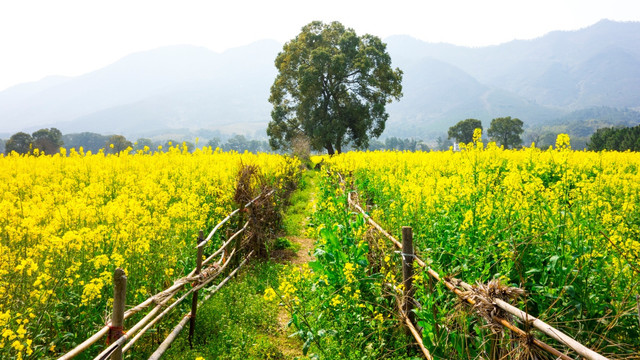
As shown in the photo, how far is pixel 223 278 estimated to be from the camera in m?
5.67

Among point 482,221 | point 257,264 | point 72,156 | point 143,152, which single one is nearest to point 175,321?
point 257,264

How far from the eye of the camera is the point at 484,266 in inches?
122

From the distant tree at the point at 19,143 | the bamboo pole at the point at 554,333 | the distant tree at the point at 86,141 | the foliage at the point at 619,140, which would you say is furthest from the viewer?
the distant tree at the point at 86,141

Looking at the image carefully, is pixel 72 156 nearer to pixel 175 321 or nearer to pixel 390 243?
pixel 175 321

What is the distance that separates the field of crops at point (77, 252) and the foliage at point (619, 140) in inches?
1893

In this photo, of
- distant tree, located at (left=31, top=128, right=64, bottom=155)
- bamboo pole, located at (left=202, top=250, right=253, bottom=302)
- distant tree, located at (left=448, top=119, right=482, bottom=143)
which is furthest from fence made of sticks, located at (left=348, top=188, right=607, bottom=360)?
distant tree, located at (left=448, top=119, right=482, bottom=143)

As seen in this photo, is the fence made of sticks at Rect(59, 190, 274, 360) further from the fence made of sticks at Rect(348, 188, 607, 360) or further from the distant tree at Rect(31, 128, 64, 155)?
the distant tree at Rect(31, 128, 64, 155)

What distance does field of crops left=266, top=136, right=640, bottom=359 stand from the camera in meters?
2.42

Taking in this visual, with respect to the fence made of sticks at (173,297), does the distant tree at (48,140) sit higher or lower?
higher

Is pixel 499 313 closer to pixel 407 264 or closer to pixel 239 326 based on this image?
pixel 407 264

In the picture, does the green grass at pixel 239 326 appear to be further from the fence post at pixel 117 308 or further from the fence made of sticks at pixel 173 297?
the fence post at pixel 117 308

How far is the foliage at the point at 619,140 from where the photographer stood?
4044cm

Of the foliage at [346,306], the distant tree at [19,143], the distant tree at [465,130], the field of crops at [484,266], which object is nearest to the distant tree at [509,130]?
the distant tree at [465,130]

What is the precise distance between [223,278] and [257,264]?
0.90m
